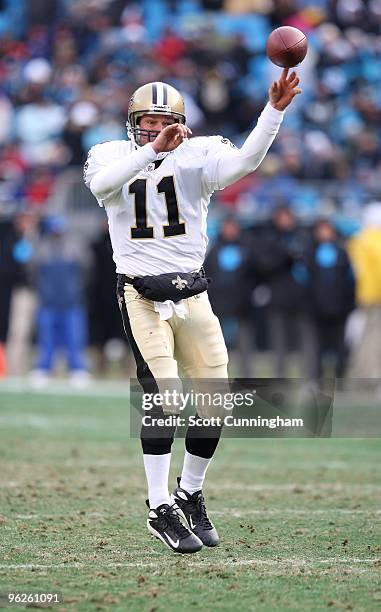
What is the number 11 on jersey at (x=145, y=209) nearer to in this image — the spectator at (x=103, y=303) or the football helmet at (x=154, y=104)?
the football helmet at (x=154, y=104)

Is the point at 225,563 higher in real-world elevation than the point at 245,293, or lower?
lower

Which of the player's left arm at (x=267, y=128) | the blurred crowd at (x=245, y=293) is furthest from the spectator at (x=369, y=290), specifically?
the player's left arm at (x=267, y=128)

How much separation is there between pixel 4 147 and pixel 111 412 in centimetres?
616

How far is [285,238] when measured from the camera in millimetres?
12000

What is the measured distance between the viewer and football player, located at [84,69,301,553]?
16.3 ft

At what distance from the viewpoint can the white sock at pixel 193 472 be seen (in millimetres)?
5133

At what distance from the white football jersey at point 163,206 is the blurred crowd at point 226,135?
6.79 m

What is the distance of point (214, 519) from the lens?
570 cm

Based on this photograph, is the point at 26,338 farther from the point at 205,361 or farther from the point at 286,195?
the point at 205,361

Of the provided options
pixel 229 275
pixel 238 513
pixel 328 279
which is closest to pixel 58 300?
pixel 229 275

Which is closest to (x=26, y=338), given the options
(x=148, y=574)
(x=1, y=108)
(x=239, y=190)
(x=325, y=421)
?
(x=239, y=190)

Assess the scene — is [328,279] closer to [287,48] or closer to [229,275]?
[229,275]

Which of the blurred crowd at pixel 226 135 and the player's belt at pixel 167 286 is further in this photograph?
the blurred crowd at pixel 226 135

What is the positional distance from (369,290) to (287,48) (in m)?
7.00
